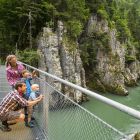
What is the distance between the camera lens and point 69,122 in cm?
401

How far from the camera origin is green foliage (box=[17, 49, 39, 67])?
32531 millimetres

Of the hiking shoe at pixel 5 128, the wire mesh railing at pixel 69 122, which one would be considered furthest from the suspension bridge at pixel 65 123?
the hiking shoe at pixel 5 128

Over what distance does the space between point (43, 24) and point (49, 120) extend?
31.6m

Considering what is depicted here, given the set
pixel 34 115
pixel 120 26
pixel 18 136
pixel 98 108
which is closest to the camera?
pixel 18 136

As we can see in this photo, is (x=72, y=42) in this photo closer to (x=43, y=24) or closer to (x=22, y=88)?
(x=43, y=24)

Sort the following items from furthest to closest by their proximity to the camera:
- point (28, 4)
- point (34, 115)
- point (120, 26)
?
1. point (120, 26)
2. point (28, 4)
3. point (34, 115)

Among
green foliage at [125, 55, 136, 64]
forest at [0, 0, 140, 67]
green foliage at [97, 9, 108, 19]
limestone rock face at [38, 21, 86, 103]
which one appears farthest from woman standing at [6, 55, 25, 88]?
green foliage at [125, 55, 136, 64]

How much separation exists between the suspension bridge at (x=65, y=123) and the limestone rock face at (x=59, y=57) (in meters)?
28.5

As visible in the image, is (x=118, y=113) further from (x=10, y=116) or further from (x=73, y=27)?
(x=10, y=116)

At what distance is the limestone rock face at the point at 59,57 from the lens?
36172 mm

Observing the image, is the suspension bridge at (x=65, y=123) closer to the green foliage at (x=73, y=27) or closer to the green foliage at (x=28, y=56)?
the green foliage at (x=28, y=56)

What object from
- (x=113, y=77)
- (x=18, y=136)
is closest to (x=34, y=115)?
(x=18, y=136)

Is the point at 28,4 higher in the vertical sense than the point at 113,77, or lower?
higher

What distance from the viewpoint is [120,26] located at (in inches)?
2432
